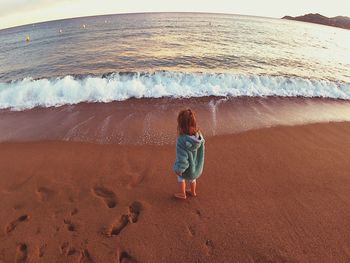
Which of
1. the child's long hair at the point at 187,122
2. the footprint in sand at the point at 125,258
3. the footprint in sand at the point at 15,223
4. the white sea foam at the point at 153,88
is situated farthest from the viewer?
the white sea foam at the point at 153,88

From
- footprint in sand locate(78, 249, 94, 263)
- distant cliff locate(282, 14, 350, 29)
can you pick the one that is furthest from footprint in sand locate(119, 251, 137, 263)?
distant cliff locate(282, 14, 350, 29)

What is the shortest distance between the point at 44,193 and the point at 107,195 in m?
1.23

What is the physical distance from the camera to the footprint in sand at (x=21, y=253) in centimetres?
346

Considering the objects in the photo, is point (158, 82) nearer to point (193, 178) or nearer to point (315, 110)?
point (315, 110)

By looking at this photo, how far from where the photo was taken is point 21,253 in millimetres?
3551

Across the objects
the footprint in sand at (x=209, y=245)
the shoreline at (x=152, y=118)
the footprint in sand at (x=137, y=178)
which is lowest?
the footprint in sand at (x=209, y=245)

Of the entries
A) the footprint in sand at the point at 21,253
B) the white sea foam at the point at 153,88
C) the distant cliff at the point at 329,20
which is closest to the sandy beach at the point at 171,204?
the footprint in sand at the point at 21,253

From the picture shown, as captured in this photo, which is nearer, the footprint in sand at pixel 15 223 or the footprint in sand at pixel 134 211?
the footprint in sand at pixel 15 223

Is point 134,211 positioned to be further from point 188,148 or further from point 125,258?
point 188,148

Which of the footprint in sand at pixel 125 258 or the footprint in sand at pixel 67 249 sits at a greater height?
the footprint in sand at pixel 67 249

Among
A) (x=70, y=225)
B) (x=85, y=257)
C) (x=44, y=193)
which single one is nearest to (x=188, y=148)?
(x=85, y=257)

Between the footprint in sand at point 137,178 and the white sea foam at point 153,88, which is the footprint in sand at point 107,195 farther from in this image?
the white sea foam at point 153,88

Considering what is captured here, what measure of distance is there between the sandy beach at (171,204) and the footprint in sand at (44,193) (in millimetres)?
20

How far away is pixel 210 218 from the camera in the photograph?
4070 mm
